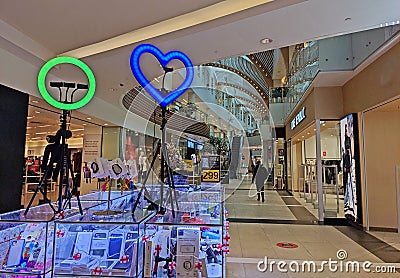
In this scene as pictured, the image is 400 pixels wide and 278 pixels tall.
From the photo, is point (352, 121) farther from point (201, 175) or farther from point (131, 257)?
point (131, 257)

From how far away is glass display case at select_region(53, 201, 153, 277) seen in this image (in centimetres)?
160

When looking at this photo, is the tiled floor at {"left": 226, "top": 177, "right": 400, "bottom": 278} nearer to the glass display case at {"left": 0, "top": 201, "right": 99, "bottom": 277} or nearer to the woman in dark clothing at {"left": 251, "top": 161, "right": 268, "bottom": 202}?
the glass display case at {"left": 0, "top": 201, "right": 99, "bottom": 277}

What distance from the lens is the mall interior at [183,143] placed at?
172 centimetres

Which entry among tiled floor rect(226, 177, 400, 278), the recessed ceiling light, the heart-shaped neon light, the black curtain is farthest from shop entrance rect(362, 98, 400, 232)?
the black curtain

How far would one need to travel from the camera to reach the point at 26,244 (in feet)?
5.91

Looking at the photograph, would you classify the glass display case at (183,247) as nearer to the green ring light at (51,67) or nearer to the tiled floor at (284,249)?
the green ring light at (51,67)

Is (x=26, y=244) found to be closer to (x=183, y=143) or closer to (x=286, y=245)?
(x=286, y=245)

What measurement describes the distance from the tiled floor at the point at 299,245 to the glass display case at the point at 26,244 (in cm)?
212

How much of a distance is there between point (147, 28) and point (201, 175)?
224cm

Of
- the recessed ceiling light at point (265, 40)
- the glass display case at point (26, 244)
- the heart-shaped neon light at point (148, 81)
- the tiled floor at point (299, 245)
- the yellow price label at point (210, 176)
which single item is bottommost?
the tiled floor at point (299, 245)

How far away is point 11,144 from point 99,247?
12.9ft

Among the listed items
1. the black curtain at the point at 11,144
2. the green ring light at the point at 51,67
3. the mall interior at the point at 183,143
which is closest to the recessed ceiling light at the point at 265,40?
the mall interior at the point at 183,143

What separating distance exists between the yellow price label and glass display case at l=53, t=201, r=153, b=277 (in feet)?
5.57

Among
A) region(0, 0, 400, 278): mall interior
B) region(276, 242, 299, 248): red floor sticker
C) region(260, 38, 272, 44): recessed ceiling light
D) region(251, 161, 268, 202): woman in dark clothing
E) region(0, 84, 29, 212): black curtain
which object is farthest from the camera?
region(251, 161, 268, 202): woman in dark clothing
